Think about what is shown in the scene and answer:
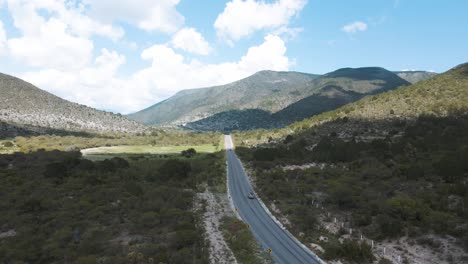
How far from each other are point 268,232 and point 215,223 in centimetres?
586

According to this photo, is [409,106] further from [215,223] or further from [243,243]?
[243,243]

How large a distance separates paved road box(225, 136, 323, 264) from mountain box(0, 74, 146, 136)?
128 meters

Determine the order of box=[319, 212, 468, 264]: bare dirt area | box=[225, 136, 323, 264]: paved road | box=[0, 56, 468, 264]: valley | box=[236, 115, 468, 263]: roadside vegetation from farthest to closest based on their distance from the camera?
box=[236, 115, 468, 263]: roadside vegetation, box=[225, 136, 323, 264]: paved road, box=[0, 56, 468, 264]: valley, box=[319, 212, 468, 264]: bare dirt area

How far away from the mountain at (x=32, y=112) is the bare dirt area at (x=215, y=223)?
125668 mm

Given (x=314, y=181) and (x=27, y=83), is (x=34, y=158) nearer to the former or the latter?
(x=314, y=181)

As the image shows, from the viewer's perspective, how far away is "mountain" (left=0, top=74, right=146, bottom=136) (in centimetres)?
14825

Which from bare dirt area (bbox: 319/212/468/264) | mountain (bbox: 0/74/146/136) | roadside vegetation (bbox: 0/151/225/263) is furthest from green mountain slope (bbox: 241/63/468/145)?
mountain (bbox: 0/74/146/136)

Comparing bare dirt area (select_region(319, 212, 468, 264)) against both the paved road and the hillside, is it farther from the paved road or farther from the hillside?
the paved road

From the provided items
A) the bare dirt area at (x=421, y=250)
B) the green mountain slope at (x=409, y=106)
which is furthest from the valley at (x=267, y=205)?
the green mountain slope at (x=409, y=106)

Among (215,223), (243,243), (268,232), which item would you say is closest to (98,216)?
(215,223)

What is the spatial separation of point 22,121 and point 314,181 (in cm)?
15718

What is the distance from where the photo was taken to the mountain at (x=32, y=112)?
148 metres

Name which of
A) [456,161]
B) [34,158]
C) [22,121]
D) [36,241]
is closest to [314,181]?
[456,161]

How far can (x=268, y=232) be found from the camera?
3112 cm
